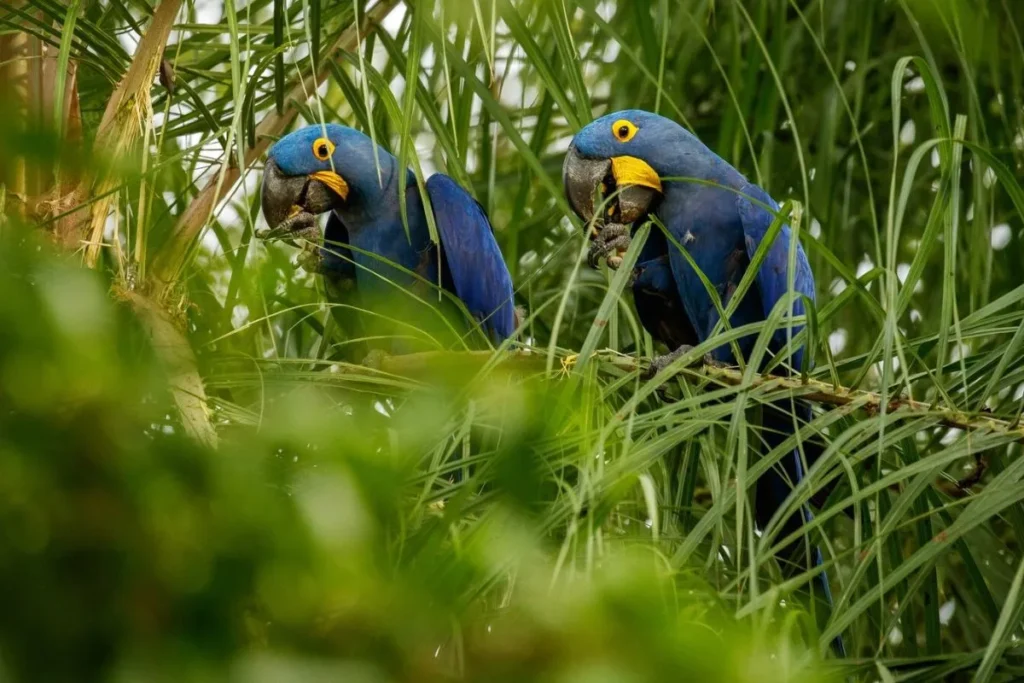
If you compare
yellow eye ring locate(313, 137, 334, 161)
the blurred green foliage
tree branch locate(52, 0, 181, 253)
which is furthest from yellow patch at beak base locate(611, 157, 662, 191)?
the blurred green foliage

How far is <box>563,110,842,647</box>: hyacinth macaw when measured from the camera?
84.2 inches

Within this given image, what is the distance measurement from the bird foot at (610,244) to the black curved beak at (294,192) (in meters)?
0.60

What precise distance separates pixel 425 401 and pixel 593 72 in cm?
225

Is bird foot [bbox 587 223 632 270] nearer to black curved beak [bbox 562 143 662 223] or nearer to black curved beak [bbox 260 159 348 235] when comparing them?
black curved beak [bbox 562 143 662 223]

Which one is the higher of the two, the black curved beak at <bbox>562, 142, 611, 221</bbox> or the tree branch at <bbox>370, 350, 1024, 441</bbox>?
the black curved beak at <bbox>562, 142, 611, 221</bbox>

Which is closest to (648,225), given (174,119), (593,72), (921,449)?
(174,119)

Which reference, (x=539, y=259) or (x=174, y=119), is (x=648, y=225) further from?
(x=539, y=259)

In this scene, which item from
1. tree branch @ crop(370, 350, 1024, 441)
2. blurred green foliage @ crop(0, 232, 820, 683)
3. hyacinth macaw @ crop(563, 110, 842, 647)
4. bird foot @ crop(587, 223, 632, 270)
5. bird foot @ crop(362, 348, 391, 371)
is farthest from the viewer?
hyacinth macaw @ crop(563, 110, 842, 647)

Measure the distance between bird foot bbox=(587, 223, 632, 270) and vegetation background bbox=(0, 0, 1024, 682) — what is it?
14cm

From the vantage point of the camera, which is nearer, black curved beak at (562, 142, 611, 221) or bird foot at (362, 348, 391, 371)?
bird foot at (362, 348, 391, 371)

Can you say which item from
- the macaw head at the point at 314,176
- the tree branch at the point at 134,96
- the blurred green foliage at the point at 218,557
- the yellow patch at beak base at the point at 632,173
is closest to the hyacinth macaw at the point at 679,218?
the yellow patch at beak base at the point at 632,173

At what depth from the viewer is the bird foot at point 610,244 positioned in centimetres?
192

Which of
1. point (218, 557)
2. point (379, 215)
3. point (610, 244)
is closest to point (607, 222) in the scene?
point (610, 244)

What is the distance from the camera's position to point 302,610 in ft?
1.33
